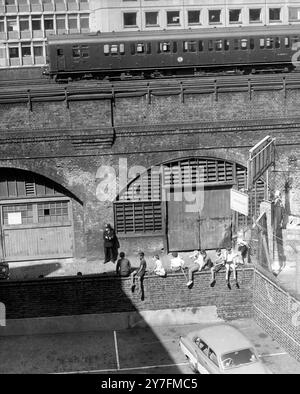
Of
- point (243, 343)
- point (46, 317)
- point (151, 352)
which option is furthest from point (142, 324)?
point (243, 343)

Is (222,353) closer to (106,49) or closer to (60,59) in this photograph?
(106,49)

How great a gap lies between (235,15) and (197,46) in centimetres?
2395

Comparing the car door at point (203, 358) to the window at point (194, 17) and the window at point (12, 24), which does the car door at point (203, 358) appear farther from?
the window at point (194, 17)

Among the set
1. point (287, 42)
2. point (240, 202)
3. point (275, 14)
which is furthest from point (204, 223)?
point (275, 14)

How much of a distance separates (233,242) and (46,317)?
7.99 meters

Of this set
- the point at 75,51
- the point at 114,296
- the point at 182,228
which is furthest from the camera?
the point at 75,51

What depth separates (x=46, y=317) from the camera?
688 inches

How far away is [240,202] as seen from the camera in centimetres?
1952

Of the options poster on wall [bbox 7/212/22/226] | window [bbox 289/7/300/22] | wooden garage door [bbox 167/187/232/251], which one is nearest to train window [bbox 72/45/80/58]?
poster on wall [bbox 7/212/22/226]

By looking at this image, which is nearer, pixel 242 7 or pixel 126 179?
pixel 126 179

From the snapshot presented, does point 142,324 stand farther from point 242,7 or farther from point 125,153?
point 242,7

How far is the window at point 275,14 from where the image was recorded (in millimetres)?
57469

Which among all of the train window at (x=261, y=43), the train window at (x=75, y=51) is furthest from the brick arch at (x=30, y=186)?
the train window at (x=261, y=43)

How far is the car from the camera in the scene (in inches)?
536
